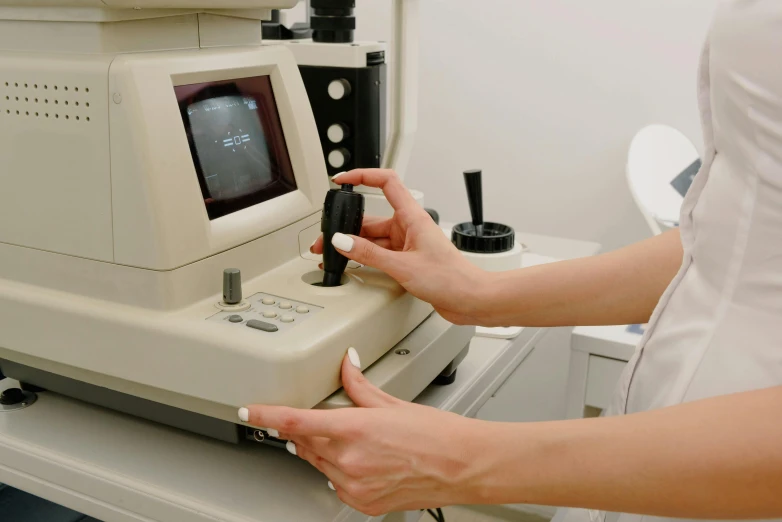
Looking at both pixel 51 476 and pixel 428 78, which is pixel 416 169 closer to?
pixel 428 78

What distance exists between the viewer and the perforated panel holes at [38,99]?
71 cm

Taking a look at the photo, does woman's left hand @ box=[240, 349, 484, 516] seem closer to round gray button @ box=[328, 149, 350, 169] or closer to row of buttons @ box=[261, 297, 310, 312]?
row of buttons @ box=[261, 297, 310, 312]

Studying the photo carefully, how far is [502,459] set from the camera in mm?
611

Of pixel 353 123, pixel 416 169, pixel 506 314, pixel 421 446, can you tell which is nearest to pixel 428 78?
pixel 416 169

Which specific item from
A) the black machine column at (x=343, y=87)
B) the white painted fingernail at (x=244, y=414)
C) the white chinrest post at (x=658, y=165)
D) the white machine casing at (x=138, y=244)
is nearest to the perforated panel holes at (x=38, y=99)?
the white machine casing at (x=138, y=244)

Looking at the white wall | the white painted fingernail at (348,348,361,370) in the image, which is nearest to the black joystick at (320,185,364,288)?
the white painted fingernail at (348,348,361,370)

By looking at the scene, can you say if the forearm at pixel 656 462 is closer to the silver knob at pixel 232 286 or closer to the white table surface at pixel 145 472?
the white table surface at pixel 145 472

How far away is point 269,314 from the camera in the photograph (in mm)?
711

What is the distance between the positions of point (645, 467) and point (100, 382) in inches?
21.4

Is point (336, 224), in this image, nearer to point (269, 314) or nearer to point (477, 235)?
point (269, 314)

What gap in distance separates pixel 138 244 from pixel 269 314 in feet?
0.47

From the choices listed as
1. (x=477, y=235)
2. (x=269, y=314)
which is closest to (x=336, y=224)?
(x=269, y=314)

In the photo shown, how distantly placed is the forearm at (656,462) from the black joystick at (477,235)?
0.52m

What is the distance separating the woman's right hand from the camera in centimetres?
82
